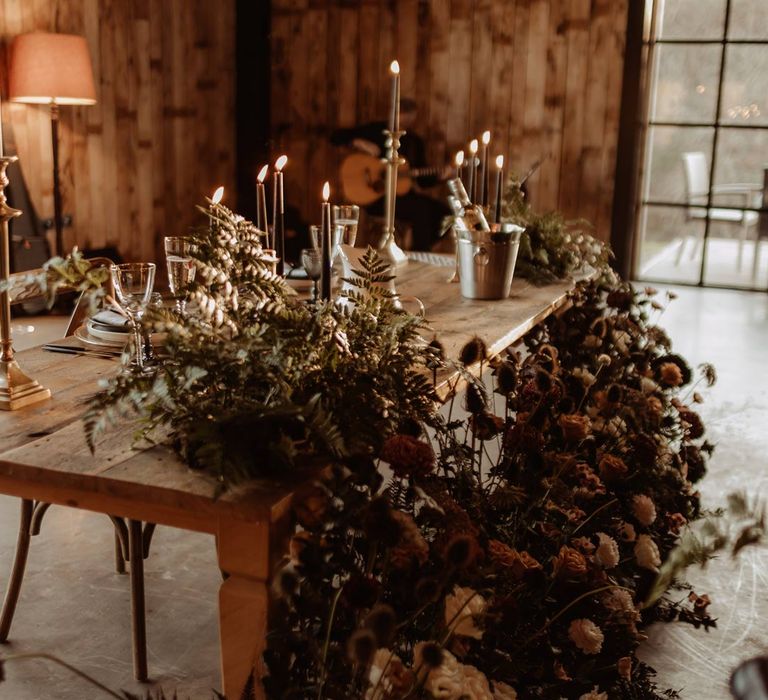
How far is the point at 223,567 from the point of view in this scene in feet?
4.09

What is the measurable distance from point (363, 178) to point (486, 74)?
106cm

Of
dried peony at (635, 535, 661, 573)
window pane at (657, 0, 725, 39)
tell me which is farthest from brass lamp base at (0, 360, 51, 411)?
window pane at (657, 0, 725, 39)

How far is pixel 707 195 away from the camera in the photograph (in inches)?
254

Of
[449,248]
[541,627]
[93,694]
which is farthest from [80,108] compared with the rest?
[541,627]

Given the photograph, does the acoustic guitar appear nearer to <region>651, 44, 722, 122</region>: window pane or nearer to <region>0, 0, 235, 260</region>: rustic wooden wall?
<region>0, 0, 235, 260</region>: rustic wooden wall

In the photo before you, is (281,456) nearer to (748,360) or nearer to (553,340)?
(553,340)

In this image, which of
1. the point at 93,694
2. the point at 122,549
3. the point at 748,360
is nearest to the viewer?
the point at 93,694

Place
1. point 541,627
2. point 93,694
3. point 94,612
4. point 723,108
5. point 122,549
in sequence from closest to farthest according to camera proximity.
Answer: point 541,627, point 93,694, point 94,612, point 122,549, point 723,108

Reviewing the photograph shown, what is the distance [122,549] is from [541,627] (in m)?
1.16

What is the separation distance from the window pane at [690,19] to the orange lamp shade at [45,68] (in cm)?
370

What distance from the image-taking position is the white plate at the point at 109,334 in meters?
1.87

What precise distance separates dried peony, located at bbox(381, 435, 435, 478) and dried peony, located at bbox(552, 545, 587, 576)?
360mm

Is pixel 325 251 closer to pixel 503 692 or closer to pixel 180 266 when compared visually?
pixel 180 266

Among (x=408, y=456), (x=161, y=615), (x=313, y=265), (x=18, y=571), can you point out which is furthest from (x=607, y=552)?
(x=18, y=571)
